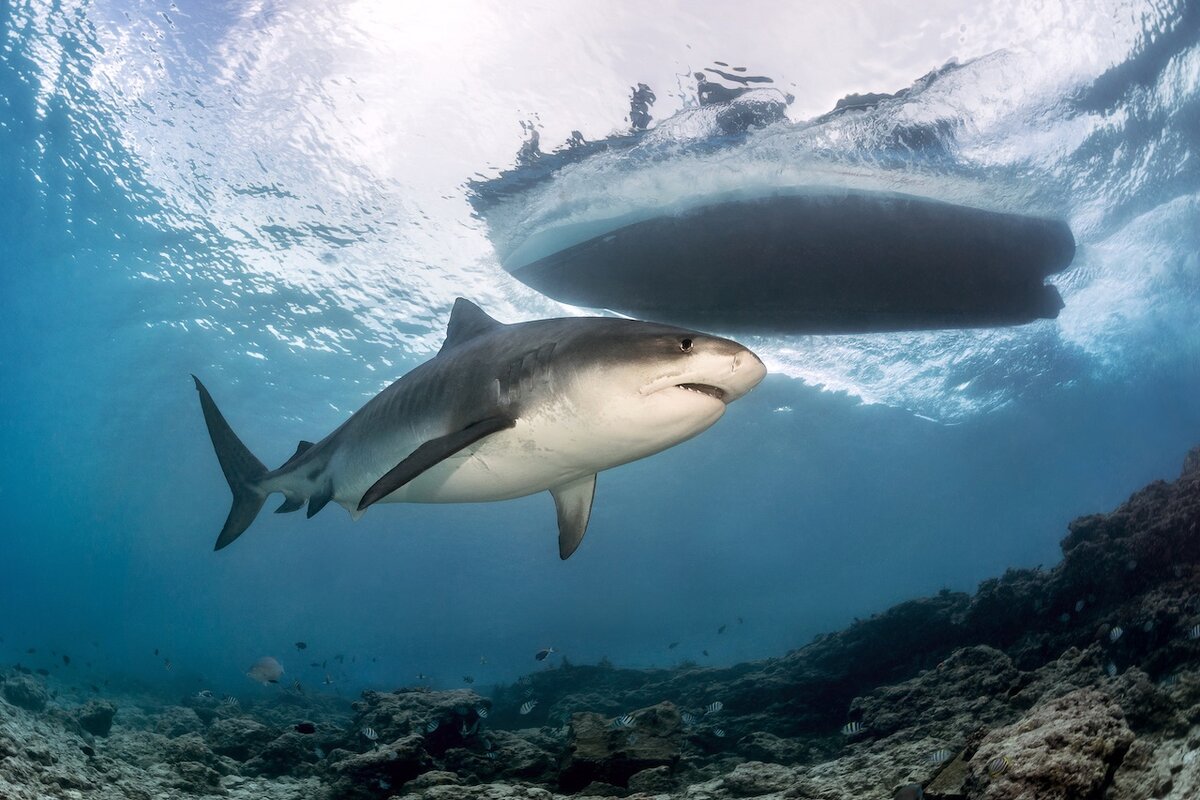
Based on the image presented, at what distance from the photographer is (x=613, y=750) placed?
221 inches

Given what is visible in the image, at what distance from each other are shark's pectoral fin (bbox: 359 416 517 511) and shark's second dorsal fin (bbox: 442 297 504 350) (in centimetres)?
163

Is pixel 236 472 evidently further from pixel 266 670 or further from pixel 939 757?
Result: pixel 266 670

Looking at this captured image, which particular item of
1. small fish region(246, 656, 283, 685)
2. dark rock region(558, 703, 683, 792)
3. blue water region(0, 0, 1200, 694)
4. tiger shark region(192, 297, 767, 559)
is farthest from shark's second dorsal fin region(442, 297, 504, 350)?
small fish region(246, 656, 283, 685)

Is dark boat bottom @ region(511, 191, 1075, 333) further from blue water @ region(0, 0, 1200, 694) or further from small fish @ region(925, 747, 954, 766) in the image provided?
small fish @ region(925, 747, 954, 766)

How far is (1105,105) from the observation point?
10.6 meters

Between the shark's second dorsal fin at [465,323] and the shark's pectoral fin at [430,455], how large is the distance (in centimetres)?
163

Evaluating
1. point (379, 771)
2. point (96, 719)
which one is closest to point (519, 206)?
point (379, 771)

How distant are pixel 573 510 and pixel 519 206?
942 cm

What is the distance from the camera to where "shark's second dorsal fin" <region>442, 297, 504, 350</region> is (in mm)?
5077

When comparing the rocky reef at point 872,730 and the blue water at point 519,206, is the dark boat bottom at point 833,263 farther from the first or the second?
the rocky reef at point 872,730

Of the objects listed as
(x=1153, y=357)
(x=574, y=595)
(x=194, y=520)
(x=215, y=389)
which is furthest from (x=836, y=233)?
(x=574, y=595)

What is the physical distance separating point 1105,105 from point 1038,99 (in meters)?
1.48

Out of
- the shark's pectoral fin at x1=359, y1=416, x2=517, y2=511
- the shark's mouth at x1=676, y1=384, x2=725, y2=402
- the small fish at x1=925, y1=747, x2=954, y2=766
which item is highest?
the shark's mouth at x1=676, y1=384, x2=725, y2=402

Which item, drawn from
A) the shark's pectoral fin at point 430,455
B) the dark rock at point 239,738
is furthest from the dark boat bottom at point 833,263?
the dark rock at point 239,738
